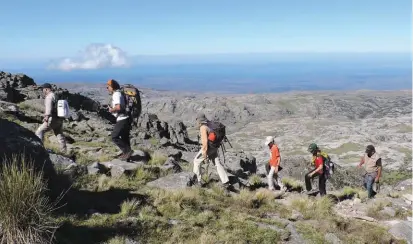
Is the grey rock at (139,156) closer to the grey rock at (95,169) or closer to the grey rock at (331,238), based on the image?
the grey rock at (95,169)

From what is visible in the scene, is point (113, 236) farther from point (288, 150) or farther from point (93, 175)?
point (288, 150)

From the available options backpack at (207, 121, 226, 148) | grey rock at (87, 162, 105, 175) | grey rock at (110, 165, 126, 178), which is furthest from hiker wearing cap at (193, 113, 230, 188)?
grey rock at (87, 162, 105, 175)

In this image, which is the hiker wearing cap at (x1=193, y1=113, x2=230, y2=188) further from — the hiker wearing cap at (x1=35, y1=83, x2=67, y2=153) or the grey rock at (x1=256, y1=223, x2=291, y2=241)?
the hiker wearing cap at (x1=35, y1=83, x2=67, y2=153)

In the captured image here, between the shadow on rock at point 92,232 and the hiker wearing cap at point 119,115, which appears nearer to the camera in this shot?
the shadow on rock at point 92,232

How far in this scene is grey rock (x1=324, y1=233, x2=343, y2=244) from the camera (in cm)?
970

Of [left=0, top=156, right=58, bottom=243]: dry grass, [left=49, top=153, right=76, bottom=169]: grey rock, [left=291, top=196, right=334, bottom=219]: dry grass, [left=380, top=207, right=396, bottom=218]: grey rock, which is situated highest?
[left=0, top=156, right=58, bottom=243]: dry grass

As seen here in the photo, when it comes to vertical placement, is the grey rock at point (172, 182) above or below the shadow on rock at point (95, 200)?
below

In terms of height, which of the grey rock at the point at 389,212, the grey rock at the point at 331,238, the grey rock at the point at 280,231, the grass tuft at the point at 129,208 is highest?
the grass tuft at the point at 129,208

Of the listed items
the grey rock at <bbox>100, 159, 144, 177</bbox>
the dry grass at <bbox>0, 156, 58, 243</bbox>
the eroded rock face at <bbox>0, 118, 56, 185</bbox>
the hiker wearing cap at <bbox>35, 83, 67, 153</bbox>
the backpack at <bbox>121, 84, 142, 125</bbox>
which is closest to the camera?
the dry grass at <bbox>0, 156, 58, 243</bbox>

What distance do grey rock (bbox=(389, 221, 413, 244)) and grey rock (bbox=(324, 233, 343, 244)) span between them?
2.64 m

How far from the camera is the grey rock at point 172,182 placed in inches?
489

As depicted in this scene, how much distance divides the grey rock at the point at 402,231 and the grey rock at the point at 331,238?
104 inches

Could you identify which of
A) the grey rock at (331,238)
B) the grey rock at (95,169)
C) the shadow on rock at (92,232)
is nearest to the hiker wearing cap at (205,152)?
the grey rock at (95,169)

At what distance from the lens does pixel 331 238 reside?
9867 millimetres
